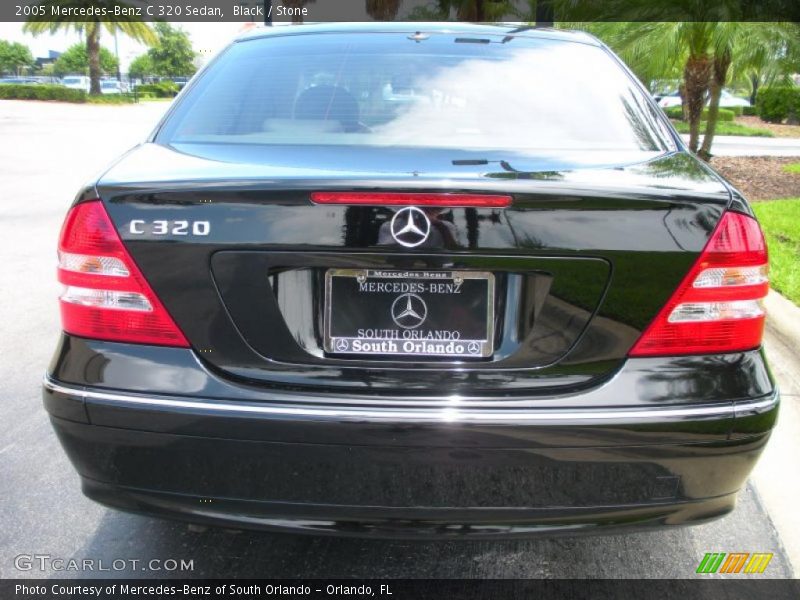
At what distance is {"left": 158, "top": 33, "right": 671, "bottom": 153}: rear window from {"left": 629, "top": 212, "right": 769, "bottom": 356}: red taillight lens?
58cm

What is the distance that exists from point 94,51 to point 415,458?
48.9 meters

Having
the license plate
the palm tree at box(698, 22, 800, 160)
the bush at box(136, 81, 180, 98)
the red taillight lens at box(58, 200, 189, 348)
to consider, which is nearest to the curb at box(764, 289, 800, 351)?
the license plate

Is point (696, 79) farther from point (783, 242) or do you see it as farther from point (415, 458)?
point (415, 458)

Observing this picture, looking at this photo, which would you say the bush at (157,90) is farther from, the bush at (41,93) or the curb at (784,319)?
the curb at (784,319)

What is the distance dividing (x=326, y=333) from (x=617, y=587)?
127 centimetres

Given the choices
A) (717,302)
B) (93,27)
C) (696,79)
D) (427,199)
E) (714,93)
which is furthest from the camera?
(93,27)

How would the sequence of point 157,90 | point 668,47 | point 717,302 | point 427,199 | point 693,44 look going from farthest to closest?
point 157,90
point 693,44
point 668,47
point 717,302
point 427,199

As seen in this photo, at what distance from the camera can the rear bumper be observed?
195cm

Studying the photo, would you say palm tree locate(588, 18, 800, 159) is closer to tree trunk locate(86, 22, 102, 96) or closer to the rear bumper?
the rear bumper

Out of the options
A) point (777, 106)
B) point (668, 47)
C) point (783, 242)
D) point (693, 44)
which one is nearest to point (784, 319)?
point (783, 242)

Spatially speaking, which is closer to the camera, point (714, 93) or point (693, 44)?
point (693, 44)

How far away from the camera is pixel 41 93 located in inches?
1786

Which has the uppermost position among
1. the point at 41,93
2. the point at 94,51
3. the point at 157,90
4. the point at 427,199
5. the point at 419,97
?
the point at 419,97

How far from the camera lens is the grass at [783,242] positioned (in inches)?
216
